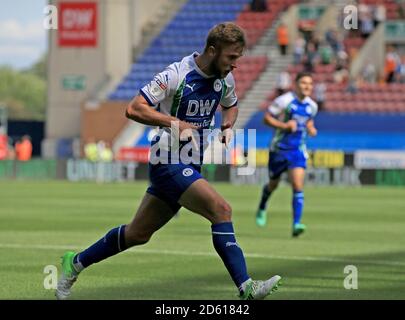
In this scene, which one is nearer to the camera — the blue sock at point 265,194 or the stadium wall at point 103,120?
the blue sock at point 265,194

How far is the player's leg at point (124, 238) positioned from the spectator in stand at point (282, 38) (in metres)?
40.3

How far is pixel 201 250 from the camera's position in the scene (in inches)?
607

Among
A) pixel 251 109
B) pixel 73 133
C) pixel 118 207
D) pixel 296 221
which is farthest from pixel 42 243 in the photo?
pixel 73 133

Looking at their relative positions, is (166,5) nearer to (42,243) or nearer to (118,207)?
(118,207)

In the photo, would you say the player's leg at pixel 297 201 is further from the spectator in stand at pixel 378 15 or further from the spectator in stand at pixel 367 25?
the spectator in stand at pixel 378 15

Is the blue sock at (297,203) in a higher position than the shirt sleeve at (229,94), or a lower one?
lower

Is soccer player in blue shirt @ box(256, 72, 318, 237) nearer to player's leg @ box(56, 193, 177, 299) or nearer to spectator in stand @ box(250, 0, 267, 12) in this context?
player's leg @ box(56, 193, 177, 299)

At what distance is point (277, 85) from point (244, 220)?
85.0 ft

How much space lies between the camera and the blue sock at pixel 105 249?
32.7 ft

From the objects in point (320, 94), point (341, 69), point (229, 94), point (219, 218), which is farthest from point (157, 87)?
point (341, 69)

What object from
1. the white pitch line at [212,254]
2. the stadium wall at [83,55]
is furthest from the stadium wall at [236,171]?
the white pitch line at [212,254]

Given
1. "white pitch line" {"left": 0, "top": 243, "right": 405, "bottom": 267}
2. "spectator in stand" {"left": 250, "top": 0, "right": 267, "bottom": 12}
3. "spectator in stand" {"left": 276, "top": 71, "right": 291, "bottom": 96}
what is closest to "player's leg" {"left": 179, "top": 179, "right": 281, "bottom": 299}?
"white pitch line" {"left": 0, "top": 243, "right": 405, "bottom": 267}

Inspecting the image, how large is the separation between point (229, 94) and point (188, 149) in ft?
2.12

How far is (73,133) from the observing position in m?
53.8
